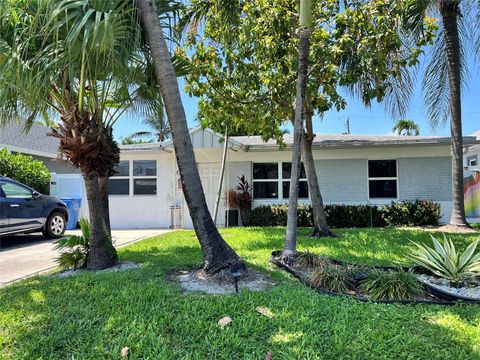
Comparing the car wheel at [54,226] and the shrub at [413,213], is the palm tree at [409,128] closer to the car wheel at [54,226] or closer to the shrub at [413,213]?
the shrub at [413,213]

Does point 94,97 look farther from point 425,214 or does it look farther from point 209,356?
point 425,214

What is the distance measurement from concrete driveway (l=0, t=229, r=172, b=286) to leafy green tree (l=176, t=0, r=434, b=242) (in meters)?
4.49

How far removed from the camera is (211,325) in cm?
352

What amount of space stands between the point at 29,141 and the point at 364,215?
1556cm

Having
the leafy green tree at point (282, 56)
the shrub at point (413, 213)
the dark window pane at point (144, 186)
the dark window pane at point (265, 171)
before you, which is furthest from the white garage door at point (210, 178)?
the shrub at point (413, 213)

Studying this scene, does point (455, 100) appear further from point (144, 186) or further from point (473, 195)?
point (144, 186)

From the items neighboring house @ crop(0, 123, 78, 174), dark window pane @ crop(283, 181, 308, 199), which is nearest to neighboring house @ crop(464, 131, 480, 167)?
dark window pane @ crop(283, 181, 308, 199)

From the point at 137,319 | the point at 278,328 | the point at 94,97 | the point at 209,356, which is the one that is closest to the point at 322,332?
the point at 278,328

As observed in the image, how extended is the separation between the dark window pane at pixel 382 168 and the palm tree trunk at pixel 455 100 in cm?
298

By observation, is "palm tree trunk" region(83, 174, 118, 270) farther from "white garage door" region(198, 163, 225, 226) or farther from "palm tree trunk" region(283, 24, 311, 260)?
"white garage door" region(198, 163, 225, 226)

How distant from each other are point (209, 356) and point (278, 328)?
782 millimetres

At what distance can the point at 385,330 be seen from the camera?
3375 mm

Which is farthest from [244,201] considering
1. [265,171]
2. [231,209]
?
[265,171]

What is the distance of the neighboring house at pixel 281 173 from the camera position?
1291cm
